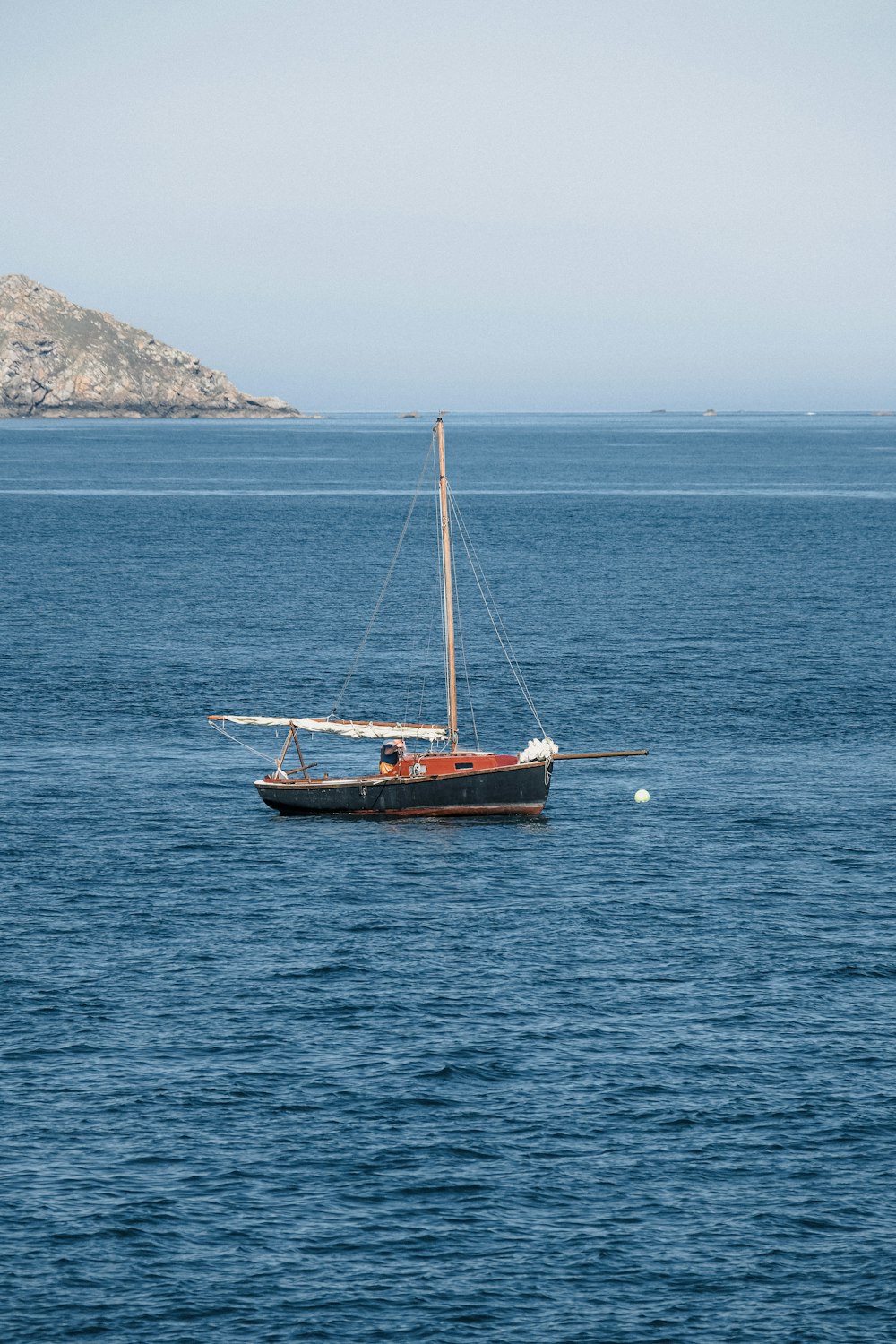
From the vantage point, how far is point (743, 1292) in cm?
4025

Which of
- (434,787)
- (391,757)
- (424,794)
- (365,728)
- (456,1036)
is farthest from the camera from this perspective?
(365,728)

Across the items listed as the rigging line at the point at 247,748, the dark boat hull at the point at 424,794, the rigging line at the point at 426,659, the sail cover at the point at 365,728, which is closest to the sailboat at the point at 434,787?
the dark boat hull at the point at 424,794

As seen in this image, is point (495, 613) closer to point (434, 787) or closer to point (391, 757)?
point (391, 757)

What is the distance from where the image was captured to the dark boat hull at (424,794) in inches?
3142

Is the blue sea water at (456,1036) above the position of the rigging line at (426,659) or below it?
below

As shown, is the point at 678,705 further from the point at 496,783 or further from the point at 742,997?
the point at 742,997

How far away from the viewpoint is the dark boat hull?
79.8m

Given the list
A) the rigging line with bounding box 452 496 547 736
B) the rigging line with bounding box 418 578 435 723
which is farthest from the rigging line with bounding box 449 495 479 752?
the rigging line with bounding box 452 496 547 736

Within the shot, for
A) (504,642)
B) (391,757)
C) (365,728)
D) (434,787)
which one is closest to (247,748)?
(365,728)

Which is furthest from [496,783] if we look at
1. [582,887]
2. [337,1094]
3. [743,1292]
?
[743,1292]

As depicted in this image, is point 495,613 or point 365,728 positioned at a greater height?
point 495,613

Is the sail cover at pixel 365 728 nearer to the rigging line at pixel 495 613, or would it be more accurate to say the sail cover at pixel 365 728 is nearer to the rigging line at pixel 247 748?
the rigging line at pixel 247 748

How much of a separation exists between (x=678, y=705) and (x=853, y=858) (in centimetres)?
3321

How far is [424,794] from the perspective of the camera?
80.2 meters
